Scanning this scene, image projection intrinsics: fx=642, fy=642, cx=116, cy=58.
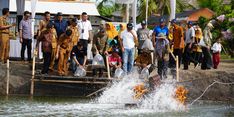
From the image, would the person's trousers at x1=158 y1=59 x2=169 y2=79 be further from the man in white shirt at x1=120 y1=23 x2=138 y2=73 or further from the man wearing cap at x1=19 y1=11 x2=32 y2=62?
the man wearing cap at x1=19 y1=11 x2=32 y2=62

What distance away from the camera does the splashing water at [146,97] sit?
1653 centimetres

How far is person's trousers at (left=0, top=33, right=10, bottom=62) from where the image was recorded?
21.0 m

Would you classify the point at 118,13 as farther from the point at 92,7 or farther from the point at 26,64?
the point at 26,64

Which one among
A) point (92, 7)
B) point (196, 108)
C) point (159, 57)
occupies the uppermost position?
point (92, 7)

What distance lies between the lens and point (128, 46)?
20688 mm

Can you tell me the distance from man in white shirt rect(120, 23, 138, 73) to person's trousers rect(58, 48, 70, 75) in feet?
5.96

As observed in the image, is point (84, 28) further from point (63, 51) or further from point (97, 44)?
point (63, 51)

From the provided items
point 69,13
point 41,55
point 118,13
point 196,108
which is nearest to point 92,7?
point 69,13

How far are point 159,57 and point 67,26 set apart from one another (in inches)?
130

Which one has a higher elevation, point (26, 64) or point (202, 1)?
point (202, 1)

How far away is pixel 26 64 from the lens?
2134 cm

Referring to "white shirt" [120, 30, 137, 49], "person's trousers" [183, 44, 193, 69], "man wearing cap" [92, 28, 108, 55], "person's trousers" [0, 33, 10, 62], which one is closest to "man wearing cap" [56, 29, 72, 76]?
"man wearing cap" [92, 28, 108, 55]

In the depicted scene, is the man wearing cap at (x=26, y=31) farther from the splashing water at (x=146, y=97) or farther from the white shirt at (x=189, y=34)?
the white shirt at (x=189, y=34)

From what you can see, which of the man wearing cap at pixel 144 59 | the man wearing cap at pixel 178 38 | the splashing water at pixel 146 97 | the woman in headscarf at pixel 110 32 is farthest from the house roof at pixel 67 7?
the splashing water at pixel 146 97
